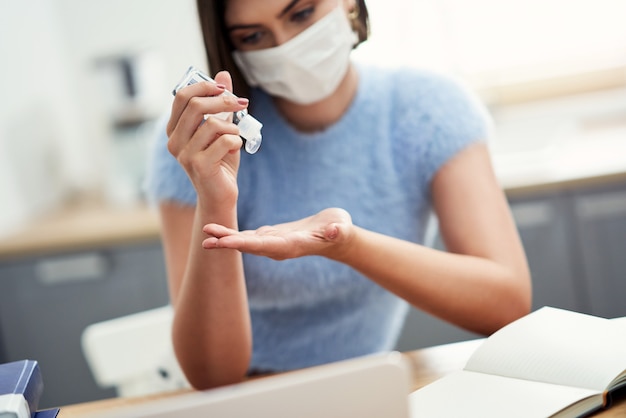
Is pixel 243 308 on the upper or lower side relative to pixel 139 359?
upper

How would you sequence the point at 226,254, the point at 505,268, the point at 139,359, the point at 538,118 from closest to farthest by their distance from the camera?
the point at 226,254
the point at 505,268
the point at 139,359
the point at 538,118

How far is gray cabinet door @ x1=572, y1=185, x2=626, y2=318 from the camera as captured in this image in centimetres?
193

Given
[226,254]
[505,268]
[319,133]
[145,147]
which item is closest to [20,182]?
[145,147]

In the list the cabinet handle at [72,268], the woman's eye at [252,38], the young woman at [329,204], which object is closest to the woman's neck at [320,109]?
the young woman at [329,204]

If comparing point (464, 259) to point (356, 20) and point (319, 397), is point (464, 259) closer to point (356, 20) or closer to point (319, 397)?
point (356, 20)

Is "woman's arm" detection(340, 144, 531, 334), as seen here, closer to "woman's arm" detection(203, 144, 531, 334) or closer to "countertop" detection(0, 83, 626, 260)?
"woman's arm" detection(203, 144, 531, 334)

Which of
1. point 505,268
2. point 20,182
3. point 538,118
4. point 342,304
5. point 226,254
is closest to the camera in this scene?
point 226,254

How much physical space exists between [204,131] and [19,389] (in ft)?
1.06

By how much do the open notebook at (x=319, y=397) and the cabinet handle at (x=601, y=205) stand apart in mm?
1473

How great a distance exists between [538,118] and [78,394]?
1.62 meters

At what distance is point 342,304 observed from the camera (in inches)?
48.1

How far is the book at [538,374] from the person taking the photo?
2.48ft

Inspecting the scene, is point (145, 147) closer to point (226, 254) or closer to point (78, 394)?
point (78, 394)

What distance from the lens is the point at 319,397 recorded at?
1.93 feet
